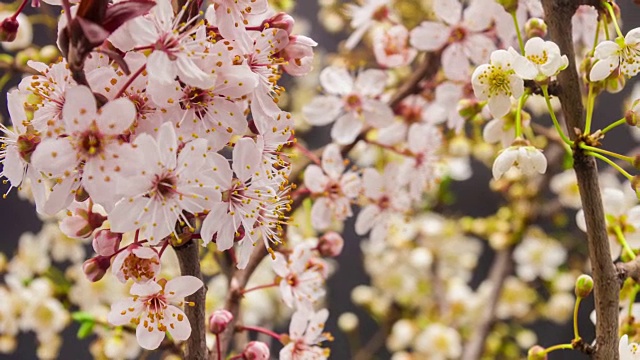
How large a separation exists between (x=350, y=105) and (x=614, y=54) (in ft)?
1.36

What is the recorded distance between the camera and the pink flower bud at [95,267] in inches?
20.0

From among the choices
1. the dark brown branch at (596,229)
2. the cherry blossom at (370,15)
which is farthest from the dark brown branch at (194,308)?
the cherry blossom at (370,15)

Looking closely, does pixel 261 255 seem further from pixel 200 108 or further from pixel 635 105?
pixel 635 105

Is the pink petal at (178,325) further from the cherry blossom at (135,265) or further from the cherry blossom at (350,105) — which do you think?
the cherry blossom at (350,105)

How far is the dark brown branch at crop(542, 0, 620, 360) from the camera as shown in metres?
0.57

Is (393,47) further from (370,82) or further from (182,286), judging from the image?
(182,286)

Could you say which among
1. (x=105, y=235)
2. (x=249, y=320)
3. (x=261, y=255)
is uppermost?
(x=105, y=235)

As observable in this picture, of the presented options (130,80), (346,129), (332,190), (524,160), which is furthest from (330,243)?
(130,80)

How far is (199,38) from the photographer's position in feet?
1.55

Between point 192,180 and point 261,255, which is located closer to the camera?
point 192,180

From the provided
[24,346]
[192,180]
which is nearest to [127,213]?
[192,180]

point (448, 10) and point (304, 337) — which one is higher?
point (448, 10)

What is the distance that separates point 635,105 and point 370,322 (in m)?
1.49

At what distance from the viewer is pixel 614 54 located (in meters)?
0.54
